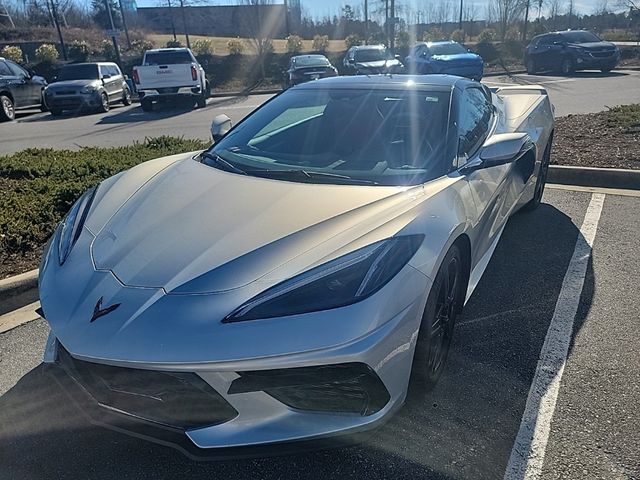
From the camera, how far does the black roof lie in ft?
11.3

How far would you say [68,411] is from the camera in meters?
2.33

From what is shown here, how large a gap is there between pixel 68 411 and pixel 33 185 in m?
3.79

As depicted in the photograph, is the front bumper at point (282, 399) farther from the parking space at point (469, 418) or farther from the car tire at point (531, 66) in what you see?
the car tire at point (531, 66)

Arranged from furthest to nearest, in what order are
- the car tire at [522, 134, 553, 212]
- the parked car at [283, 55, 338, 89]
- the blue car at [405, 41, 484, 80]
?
the parked car at [283, 55, 338, 89] < the blue car at [405, 41, 484, 80] < the car tire at [522, 134, 553, 212]

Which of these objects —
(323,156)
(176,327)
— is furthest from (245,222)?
(323,156)

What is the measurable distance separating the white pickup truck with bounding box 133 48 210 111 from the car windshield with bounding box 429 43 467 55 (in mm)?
8410

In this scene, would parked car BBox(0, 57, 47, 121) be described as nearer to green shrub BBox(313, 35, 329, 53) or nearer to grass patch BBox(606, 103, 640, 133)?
grass patch BBox(606, 103, 640, 133)

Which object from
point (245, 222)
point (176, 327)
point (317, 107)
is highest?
point (317, 107)

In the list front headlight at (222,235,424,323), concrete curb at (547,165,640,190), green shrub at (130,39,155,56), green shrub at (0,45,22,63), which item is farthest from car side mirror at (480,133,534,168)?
green shrub at (130,39,155,56)

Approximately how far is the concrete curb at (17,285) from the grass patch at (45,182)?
17.6 inches

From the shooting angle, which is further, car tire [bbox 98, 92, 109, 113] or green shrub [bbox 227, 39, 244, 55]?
green shrub [bbox 227, 39, 244, 55]

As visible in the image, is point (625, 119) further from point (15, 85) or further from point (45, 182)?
point (15, 85)

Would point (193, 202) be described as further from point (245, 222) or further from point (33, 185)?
point (33, 185)

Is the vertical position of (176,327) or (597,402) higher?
(176,327)
